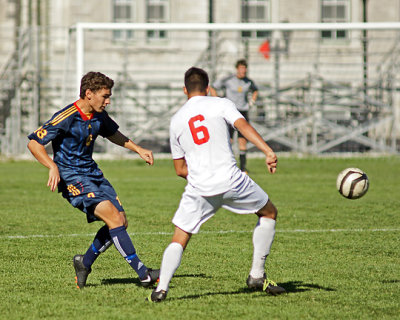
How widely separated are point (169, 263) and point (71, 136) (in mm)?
1451

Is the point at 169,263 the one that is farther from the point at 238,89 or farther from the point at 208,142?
the point at 238,89

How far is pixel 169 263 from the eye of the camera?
555 cm

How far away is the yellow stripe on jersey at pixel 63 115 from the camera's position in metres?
6.21

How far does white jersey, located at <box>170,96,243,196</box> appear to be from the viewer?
5.55 meters

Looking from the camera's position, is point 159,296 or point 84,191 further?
point 84,191

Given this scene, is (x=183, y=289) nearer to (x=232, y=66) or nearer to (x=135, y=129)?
(x=135, y=129)

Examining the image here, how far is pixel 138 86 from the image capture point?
2667 cm

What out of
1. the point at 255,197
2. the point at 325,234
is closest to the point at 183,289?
the point at 255,197

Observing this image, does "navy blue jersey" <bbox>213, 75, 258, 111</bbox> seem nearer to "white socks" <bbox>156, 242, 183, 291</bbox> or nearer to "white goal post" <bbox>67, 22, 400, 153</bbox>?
"white goal post" <bbox>67, 22, 400, 153</bbox>

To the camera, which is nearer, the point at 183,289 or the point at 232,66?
the point at 183,289

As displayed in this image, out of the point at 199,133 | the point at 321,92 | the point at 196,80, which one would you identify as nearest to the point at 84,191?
the point at 199,133

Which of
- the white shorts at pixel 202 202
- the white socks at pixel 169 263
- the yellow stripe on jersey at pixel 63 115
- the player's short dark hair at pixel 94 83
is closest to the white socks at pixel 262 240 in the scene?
the white shorts at pixel 202 202

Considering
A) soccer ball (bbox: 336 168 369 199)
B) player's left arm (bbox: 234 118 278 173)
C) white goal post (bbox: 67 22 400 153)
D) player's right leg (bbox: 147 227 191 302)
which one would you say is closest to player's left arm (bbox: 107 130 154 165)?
player's right leg (bbox: 147 227 191 302)

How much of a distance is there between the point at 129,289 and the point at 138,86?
20855mm
